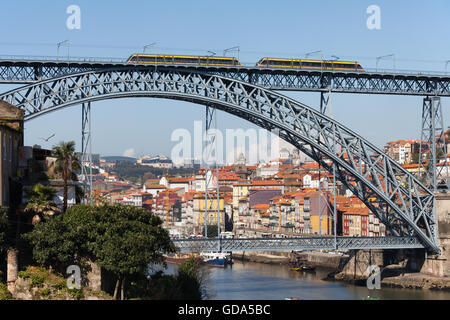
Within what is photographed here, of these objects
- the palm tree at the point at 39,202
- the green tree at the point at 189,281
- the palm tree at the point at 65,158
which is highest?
the palm tree at the point at 65,158

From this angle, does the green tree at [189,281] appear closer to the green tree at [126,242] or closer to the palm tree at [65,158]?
the green tree at [126,242]

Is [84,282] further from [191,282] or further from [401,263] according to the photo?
[401,263]

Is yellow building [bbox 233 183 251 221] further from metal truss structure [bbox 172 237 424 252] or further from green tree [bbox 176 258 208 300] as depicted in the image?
green tree [bbox 176 258 208 300]

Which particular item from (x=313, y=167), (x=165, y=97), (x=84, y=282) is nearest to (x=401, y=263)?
(x=165, y=97)

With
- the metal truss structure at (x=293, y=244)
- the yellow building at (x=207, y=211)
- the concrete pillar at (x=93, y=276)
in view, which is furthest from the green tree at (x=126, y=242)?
the yellow building at (x=207, y=211)

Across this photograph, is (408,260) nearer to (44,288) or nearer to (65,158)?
(65,158)

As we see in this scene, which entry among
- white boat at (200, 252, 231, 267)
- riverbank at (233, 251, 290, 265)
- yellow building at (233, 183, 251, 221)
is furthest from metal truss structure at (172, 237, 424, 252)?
yellow building at (233, 183, 251, 221)
